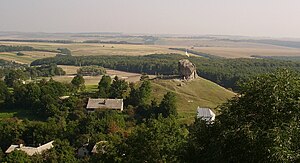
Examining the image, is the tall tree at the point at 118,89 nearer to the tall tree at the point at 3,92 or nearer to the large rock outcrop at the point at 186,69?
the large rock outcrop at the point at 186,69

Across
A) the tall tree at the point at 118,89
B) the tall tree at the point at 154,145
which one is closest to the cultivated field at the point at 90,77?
the tall tree at the point at 118,89

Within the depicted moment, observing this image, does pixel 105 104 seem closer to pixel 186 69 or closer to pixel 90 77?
pixel 186 69

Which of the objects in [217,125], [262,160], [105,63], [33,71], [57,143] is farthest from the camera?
[105,63]

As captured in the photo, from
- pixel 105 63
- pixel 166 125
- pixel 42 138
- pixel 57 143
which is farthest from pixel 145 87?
pixel 105 63

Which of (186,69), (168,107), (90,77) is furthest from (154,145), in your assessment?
(90,77)

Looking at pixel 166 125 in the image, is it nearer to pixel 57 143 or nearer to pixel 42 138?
pixel 57 143

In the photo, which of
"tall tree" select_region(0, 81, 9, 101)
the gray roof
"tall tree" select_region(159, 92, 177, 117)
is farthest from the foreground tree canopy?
"tall tree" select_region(0, 81, 9, 101)
